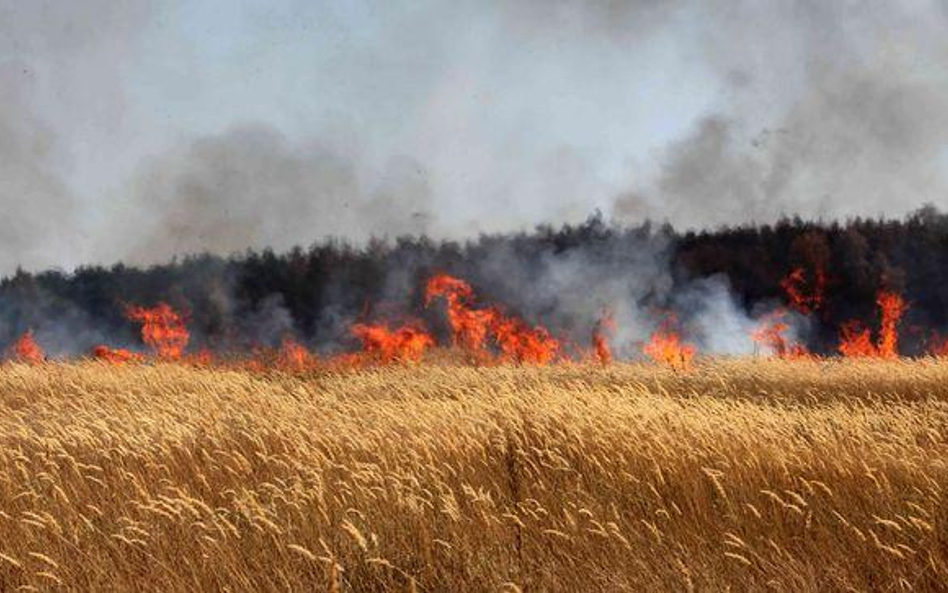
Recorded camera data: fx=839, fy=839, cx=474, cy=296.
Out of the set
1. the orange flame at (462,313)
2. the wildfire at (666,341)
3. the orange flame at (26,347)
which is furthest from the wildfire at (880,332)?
the orange flame at (26,347)

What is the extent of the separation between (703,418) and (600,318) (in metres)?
37.9

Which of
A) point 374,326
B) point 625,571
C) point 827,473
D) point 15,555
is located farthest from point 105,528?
point 374,326

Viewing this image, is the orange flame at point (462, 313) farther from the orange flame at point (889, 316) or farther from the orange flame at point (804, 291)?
the orange flame at point (889, 316)

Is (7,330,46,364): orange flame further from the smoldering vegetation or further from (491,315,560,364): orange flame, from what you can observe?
(491,315,560,364): orange flame

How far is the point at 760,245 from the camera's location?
190ft

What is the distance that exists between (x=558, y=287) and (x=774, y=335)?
1238 centimetres

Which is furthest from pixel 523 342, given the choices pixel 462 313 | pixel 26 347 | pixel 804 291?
pixel 26 347

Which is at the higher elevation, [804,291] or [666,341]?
[804,291]

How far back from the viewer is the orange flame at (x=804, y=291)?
47.0 m

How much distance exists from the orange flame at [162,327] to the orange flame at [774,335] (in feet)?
97.6

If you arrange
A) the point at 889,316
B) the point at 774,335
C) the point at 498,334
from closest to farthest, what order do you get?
1. the point at 498,334
2. the point at 774,335
3. the point at 889,316

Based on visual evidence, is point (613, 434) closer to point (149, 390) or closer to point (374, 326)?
point (149, 390)

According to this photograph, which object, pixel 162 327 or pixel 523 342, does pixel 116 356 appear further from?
pixel 162 327

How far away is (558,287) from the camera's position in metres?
49.7
